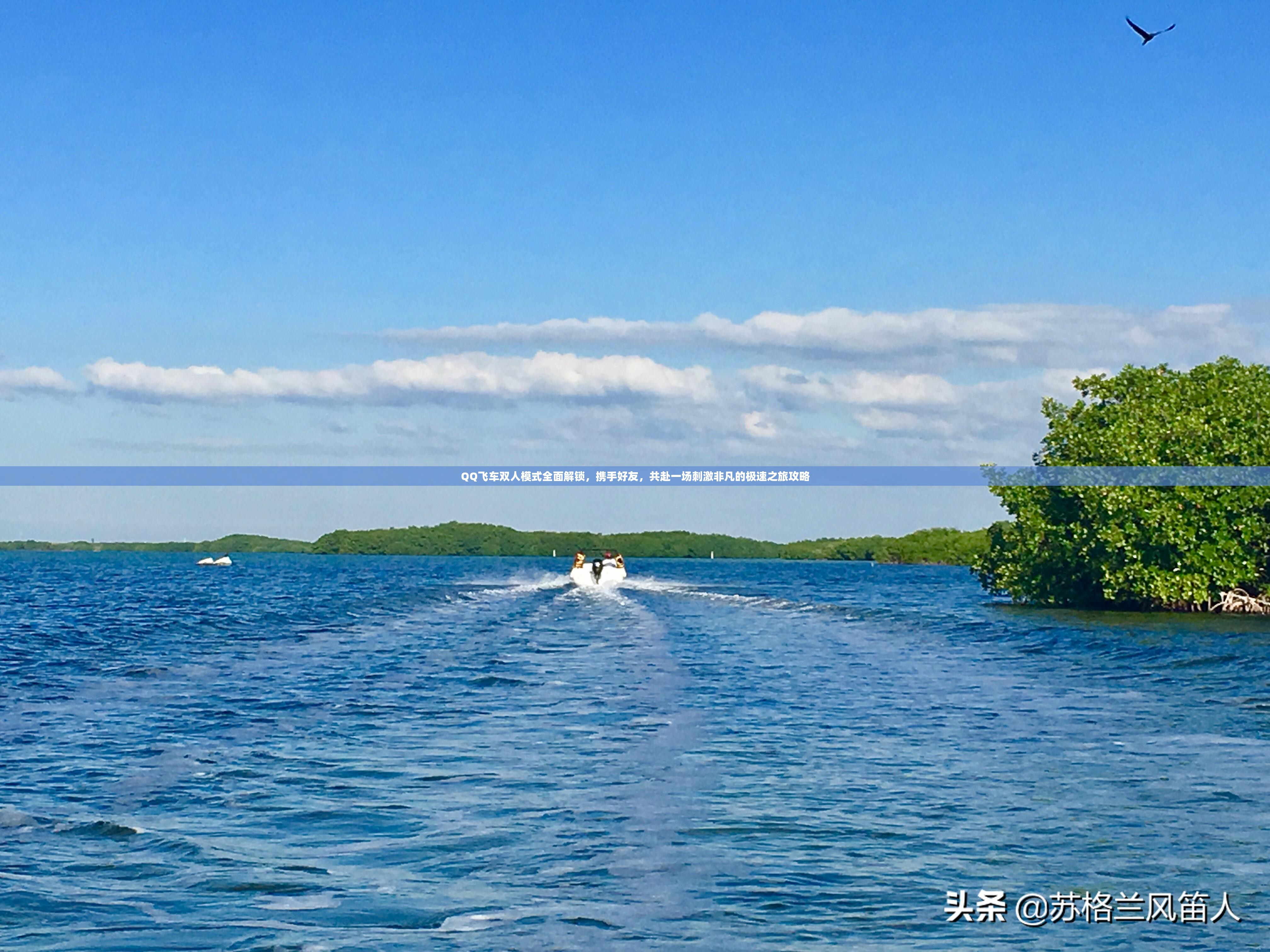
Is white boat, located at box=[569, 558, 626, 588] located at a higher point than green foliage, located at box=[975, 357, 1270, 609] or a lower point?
lower

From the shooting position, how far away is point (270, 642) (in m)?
42.7

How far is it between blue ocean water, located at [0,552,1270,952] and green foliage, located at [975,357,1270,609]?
17.7 meters

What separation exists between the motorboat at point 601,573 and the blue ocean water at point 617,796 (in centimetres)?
5386

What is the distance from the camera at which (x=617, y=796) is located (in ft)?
53.0

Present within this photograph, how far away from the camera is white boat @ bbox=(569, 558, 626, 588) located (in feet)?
305

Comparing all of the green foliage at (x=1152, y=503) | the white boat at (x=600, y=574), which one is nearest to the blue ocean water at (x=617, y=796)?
the green foliage at (x=1152, y=503)

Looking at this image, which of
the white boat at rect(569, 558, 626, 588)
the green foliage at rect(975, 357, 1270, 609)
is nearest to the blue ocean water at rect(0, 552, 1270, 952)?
the green foliage at rect(975, 357, 1270, 609)

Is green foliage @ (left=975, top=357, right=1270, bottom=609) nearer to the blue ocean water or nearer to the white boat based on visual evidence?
the blue ocean water

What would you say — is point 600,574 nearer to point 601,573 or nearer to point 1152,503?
point 601,573

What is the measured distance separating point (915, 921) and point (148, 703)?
19.4 metres

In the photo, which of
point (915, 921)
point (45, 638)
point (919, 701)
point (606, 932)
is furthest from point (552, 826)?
point (45, 638)

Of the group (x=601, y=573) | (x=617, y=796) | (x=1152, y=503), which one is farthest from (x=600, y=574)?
(x=617, y=796)

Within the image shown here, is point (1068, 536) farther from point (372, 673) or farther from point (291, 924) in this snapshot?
point (291, 924)

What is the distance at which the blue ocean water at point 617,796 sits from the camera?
1107 cm
